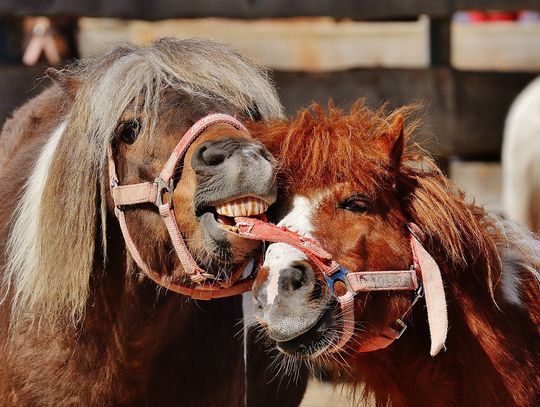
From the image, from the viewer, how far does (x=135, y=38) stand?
10.0m

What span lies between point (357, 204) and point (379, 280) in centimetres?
21

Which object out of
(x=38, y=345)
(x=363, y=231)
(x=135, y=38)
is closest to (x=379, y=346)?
(x=363, y=231)

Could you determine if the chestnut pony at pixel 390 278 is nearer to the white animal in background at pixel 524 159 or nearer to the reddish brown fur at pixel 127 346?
the reddish brown fur at pixel 127 346

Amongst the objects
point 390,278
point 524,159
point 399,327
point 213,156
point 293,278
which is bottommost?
point 524,159

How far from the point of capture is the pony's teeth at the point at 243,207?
269 cm

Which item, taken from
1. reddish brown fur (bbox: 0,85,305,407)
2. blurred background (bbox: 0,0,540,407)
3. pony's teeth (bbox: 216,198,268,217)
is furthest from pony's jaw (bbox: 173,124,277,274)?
blurred background (bbox: 0,0,540,407)

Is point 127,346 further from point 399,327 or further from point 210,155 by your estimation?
point 399,327

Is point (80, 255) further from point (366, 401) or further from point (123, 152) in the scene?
point (366, 401)

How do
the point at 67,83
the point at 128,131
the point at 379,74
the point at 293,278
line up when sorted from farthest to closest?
the point at 379,74 < the point at 67,83 < the point at 128,131 < the point at 293,278

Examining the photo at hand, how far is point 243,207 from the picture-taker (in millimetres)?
2713

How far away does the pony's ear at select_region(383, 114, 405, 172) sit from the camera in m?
2.62

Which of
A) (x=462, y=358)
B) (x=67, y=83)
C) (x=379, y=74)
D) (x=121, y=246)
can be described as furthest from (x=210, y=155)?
(x=379, y=74)

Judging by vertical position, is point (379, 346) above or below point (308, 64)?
Result: above

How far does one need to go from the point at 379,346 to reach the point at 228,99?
3.02 ft
